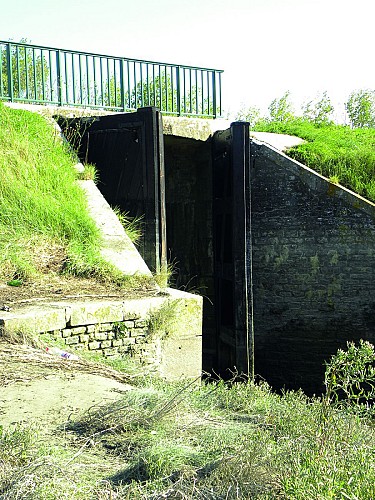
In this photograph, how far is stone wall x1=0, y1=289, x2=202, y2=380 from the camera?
6.50 meters

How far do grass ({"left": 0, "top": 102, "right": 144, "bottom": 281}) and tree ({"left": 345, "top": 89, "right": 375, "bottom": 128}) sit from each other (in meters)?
13.6

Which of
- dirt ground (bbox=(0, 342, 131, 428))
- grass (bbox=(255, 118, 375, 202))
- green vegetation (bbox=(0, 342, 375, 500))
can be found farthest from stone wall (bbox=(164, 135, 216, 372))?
green vegetation (bbox=(0, 342, 375, 500))

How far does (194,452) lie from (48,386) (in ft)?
5.83

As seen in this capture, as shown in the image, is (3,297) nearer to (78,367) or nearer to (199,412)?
(78,367)

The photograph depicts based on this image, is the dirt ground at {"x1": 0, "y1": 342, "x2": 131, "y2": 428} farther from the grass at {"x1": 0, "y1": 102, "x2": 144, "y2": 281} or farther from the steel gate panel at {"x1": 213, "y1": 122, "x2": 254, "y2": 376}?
the steel gate panel at {"x1": 213, "y1": 122, "x2": 254, "y2": 376}

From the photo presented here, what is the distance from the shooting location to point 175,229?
42.9 feet

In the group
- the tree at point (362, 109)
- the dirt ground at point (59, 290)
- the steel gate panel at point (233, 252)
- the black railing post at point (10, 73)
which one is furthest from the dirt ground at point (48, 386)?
the tree at point (362, 109)

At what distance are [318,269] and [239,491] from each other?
8.84 meters

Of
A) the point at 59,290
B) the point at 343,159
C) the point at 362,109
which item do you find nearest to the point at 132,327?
the point at 59,290

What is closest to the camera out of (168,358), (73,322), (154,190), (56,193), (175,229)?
(73,322)

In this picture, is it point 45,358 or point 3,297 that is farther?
point 3,297

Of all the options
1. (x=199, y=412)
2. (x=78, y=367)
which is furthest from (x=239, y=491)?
(x=78, y=367)

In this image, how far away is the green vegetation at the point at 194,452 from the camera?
127 inches

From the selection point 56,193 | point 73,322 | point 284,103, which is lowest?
point 73,322
